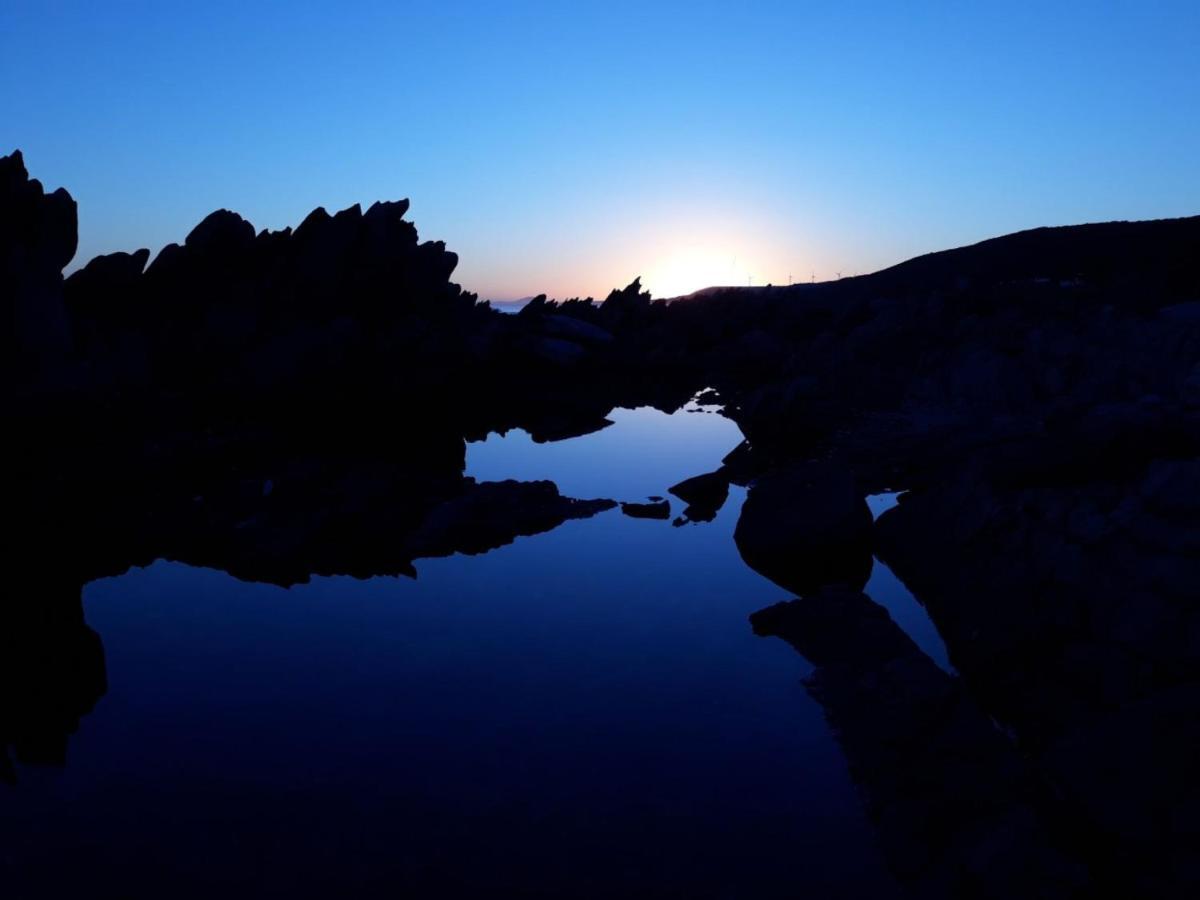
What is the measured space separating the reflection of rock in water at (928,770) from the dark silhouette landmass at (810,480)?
0.03m

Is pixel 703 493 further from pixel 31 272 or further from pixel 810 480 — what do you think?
pixel 31 272

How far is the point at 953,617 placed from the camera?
9.85 meters

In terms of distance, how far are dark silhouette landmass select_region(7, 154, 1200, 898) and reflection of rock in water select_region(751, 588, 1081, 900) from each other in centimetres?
3

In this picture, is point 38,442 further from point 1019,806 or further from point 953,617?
point 1019,806

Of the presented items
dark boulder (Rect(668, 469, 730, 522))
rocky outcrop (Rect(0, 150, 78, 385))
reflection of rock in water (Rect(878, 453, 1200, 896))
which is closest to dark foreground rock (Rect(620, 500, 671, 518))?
dark boulder (Rect(668, 469, 730, 522))

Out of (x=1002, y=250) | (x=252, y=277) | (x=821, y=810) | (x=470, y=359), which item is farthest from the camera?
(x=1002, y=250)

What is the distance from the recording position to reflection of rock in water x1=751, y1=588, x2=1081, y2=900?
5.34 meters

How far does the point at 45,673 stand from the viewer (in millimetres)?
10062

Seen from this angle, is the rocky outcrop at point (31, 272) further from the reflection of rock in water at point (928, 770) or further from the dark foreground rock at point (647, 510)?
the reflection of rock in water at point (928, 770)

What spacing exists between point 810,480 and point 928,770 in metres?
7.05

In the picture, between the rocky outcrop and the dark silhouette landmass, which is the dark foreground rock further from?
the rocky outcrop

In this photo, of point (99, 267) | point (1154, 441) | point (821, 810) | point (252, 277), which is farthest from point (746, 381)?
point (821, 810)

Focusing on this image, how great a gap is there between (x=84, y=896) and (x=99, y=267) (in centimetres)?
2738

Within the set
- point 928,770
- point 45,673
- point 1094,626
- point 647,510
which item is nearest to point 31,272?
point 45,673
